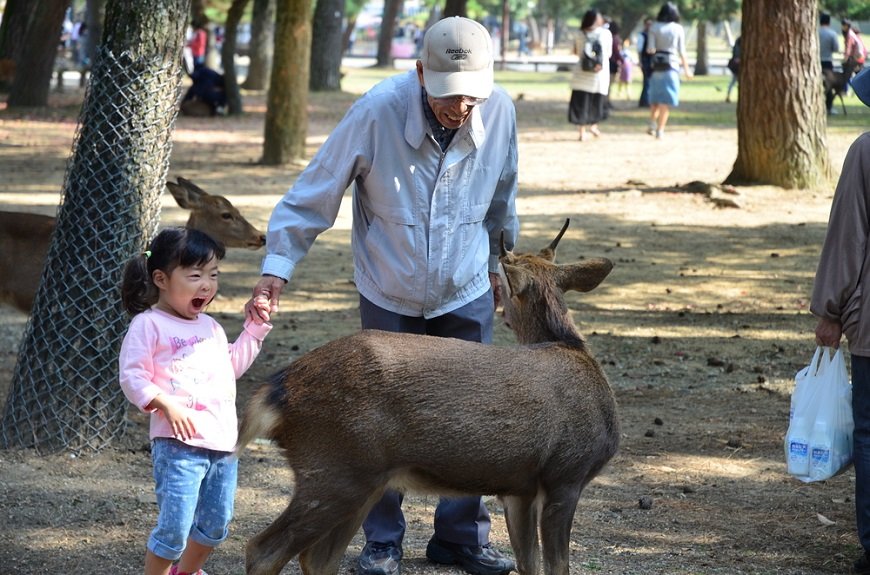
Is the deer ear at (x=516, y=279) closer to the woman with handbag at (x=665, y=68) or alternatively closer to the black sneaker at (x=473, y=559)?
the black sneaker at (x=473, y=559)

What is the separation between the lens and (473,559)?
5.24m

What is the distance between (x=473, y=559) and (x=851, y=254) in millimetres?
2019

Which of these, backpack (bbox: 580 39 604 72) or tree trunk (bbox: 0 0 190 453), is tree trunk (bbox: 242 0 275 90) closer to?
backpack (bbox: 580 39 604 72)

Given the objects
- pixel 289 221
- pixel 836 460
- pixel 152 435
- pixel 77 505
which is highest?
pixel 289 221

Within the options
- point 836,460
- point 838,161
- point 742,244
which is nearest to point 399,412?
point 836,460

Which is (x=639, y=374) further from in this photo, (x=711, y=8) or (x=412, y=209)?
(x=711, y=8)

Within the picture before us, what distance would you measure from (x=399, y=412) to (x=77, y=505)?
237cm

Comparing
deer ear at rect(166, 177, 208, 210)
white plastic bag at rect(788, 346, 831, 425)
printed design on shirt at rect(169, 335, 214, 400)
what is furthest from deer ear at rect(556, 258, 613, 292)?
deer ear at rect(166, 177, 208, 210)

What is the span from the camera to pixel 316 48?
32.7m

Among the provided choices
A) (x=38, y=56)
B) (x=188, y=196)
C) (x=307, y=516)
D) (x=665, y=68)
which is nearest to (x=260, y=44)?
(x=38, y=56)

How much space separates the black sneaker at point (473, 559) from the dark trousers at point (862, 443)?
148cm

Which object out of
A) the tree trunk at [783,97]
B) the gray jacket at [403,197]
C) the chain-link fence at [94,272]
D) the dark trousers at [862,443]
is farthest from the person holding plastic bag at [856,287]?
the tree trunk at [783,97]

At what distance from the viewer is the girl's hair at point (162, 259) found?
4.32m

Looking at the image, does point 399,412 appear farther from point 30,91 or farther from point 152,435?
point 30,91
